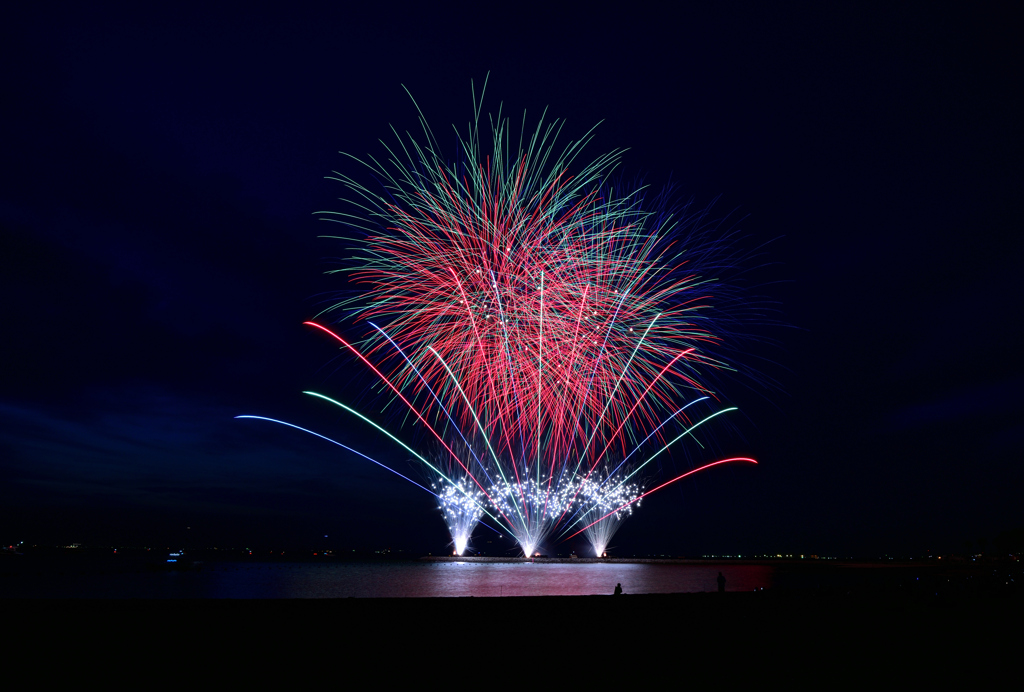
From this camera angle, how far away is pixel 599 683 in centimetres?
827

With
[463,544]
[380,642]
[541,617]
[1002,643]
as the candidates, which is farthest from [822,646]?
[463,544]

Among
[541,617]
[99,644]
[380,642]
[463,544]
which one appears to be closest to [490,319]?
[541,617]

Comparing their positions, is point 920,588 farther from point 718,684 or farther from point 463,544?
point 463,544

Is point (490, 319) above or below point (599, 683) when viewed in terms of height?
above

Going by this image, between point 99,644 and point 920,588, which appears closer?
point 99,644

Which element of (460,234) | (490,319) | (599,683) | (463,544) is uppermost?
(460,234)

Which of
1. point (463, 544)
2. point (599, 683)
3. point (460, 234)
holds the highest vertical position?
point (460, 234)

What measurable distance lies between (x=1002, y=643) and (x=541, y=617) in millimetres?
8972

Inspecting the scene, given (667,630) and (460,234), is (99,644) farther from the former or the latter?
(460,234)

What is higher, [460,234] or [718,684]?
[460,234]

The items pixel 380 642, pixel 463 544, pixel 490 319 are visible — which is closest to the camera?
pixel 380 642

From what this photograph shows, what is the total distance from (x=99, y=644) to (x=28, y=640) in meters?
1.00

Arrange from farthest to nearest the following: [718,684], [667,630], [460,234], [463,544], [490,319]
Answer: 1. [463,544]
2. [490,319]
3. [460,234]
4. [667,630]
5. [718,684]

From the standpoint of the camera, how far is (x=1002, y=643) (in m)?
11.9
